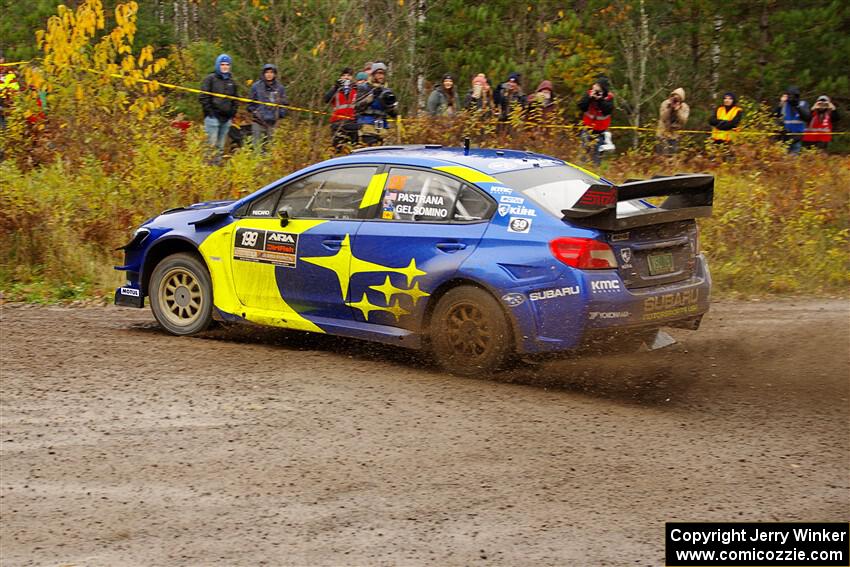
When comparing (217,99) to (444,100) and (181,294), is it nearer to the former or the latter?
(444,100)

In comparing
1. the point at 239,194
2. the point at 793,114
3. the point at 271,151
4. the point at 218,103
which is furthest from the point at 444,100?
the point at 793,114

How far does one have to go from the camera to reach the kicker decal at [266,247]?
29.0 feet

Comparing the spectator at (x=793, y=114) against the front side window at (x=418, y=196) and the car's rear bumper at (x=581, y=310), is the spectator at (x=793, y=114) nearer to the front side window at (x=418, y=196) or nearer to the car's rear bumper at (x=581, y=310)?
the front side window at (x=418, y=196)

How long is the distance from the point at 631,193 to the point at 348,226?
2215 mm

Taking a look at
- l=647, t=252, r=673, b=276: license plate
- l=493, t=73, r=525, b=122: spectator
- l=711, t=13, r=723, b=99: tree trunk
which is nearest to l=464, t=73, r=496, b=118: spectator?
l=493, t=73, r=525, b=122: spectator

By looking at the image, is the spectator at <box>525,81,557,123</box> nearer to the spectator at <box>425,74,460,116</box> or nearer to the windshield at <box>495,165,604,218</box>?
the spectator at <box>425,74,460,116</box>

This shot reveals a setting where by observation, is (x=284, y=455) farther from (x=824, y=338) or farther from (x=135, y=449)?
(x=824, y=338)

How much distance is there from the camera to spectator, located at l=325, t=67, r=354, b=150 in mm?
16047

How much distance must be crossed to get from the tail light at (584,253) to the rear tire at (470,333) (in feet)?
1.97

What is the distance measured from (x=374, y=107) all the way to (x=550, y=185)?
8000 millimetres

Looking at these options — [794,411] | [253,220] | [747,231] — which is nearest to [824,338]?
[794,411]

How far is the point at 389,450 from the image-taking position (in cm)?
648

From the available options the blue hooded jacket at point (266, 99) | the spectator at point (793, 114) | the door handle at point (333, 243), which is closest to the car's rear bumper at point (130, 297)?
the door handle at point (333, 243)

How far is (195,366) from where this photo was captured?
8492 mm
